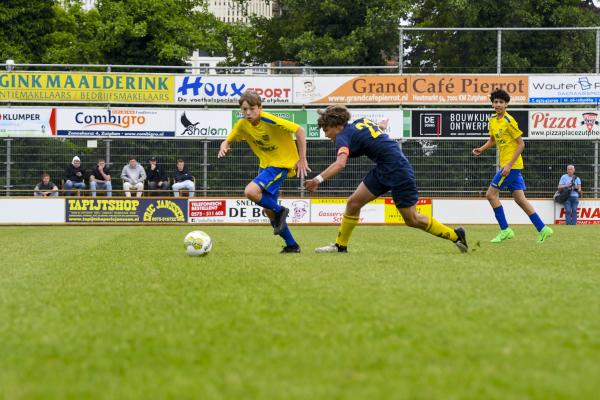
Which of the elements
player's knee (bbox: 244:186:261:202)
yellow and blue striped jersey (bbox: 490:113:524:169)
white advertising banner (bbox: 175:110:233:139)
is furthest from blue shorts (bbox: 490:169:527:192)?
white advertising banner (bbox: 175:110:233:139)

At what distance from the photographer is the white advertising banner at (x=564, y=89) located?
94.0 ft

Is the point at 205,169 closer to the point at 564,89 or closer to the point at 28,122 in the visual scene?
the point at 28,122

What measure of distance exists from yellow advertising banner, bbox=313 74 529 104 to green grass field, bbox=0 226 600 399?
67.6 ft

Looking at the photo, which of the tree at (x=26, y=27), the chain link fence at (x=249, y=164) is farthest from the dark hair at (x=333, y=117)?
the tree at (x=26, y=27)

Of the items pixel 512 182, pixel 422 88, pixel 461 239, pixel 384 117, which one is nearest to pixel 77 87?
pixel 384 117

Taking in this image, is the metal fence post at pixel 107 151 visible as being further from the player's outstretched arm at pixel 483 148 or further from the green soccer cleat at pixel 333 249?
the green soccer cleat at pixel 333 249

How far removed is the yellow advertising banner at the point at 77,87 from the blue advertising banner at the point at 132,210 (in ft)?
11.5

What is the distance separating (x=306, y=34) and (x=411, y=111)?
563 inches

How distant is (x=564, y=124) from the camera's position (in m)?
28.5

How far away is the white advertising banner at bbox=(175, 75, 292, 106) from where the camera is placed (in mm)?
28781

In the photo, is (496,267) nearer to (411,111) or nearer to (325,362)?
(325,362)

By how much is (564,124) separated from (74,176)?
15.1 meters

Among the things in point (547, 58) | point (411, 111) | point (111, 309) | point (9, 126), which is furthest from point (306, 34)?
point (111, 309)

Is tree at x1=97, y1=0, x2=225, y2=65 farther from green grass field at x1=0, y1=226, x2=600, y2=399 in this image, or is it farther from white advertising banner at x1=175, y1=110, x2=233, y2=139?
green grass field at x1=0, y1=226, x2=600, y2=399
